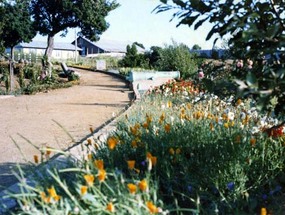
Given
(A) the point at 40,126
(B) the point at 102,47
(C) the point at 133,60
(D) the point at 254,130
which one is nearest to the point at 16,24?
(C) the point at 133,60

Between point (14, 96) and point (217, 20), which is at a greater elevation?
point (217, 20)

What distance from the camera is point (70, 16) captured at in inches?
1414

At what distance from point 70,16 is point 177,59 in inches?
595

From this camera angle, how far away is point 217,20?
2062 millimetres

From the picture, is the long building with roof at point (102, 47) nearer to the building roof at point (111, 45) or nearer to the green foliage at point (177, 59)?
the building roof at point (111, 45)

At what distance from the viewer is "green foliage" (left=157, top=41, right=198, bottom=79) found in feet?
76.3

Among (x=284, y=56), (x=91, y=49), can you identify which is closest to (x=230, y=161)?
(x=284, y=56)

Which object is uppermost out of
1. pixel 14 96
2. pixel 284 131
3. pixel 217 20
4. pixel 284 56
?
pixel 217 20

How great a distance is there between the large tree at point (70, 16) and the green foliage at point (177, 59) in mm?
11170

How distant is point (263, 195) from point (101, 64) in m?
36.2

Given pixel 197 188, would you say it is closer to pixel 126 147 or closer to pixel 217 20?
pixel 126 147

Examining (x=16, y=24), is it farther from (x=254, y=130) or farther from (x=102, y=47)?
(x=102, y=47)

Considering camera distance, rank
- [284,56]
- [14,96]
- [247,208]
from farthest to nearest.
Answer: [14,96] → [247,208] → [284,56]

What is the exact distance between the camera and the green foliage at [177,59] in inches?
915
